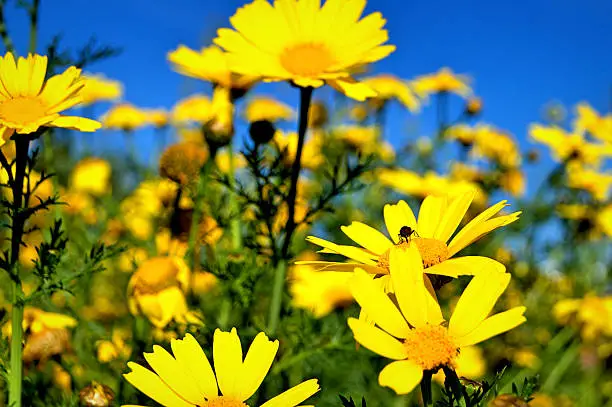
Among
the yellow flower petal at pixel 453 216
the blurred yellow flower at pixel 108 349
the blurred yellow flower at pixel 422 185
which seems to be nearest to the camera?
the yellow flower petal at pixel 453 216

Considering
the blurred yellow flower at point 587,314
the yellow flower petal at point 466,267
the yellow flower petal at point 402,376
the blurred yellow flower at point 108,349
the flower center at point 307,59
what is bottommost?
the blurred yellow flower at point 587,314

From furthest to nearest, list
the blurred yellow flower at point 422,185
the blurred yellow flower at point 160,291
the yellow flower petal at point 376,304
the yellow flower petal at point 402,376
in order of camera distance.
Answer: the blurred yellow flower at point 422,185 < the blurred yellow flower at point 160,291 < the yellow flower petal at point 376,304 < the yellow flower petal at point 402,376

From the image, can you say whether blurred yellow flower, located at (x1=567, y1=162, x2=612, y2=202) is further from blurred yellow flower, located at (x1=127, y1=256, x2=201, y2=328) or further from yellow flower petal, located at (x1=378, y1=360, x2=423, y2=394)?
yellow flower petal, located at (x1=378, y1=360, x2=423, y2=394)

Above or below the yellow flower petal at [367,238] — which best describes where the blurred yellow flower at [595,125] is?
above

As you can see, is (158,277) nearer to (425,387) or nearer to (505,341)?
(425,387)

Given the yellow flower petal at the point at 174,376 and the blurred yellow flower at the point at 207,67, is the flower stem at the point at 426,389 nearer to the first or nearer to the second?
the yellow flower petal at the point at 174,376

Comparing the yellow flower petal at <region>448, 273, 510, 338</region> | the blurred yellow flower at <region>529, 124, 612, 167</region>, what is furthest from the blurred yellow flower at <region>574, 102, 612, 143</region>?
the yellow flower petal at <region>448, 273, 510, 338</region>

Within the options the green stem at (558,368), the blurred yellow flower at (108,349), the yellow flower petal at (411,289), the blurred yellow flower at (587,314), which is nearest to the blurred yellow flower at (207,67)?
the blurred yellow flower at (108,349)
